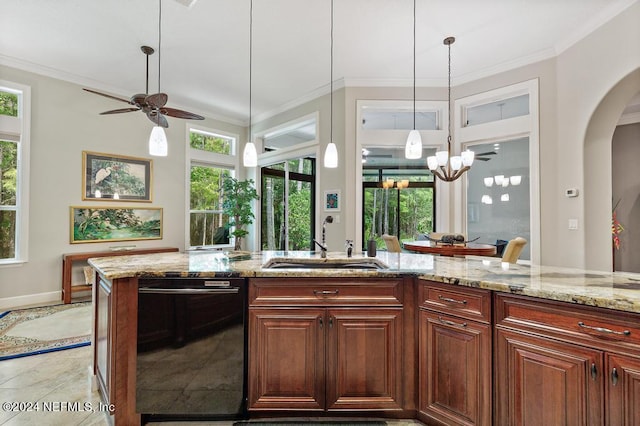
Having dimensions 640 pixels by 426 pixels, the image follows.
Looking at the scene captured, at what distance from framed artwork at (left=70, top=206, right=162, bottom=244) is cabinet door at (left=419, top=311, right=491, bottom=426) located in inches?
195

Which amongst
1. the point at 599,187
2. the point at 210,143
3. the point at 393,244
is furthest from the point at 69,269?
the point at 599,187

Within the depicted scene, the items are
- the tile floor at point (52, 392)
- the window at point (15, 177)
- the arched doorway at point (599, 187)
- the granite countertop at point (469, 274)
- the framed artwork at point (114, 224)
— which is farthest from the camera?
the framed artwork at point (114, 224)

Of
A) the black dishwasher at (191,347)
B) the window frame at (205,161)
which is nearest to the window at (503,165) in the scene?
the black dishwasher at (191,347)

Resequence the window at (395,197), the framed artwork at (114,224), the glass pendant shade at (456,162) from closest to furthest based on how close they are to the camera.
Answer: the glass pendant shade at (456,162), the framed artwork at (114,224), the window at (395,197)

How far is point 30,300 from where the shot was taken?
4.20 m

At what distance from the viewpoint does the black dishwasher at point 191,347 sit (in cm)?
178

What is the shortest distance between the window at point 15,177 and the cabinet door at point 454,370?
5159 millimetres

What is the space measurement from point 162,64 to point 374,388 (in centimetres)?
461

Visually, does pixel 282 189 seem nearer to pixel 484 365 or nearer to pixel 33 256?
pixel 33 256

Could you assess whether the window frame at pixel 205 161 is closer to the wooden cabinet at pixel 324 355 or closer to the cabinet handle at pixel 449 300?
the wooden cabinet at pixel 324 355

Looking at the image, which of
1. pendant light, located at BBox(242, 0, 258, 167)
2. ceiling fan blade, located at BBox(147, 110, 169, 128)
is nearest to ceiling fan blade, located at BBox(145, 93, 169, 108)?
ceiling fan blade, located at BBox(147, 110, 169, 128)

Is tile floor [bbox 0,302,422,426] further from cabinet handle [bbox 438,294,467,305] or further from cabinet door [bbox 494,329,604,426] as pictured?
cabinet handle [bbox 438,294,467,305]

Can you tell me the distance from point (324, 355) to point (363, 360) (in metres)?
0.23

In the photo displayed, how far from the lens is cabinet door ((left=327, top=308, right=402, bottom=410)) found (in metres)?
1.81
